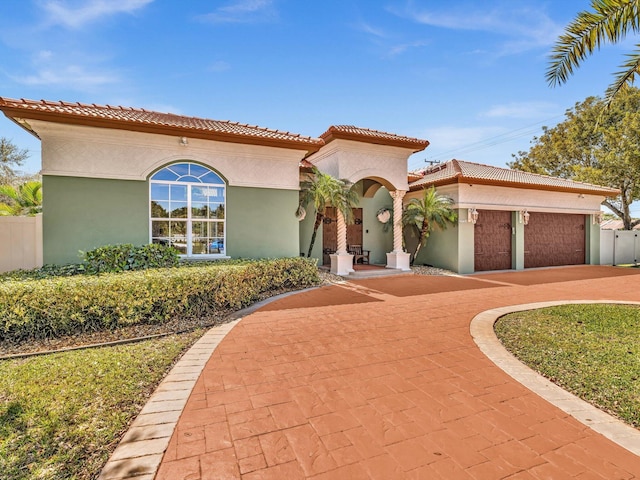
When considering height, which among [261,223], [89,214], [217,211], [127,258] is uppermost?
[217,211]

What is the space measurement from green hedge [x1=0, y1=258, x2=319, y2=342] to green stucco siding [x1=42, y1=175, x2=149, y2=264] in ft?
9.87

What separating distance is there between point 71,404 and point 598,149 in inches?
1360

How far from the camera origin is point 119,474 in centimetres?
268

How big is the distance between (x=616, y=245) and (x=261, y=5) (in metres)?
25.0

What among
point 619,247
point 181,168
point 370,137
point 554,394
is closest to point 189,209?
point 181,168

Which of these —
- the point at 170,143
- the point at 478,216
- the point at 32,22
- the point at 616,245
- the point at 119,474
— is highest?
the point at 32,22

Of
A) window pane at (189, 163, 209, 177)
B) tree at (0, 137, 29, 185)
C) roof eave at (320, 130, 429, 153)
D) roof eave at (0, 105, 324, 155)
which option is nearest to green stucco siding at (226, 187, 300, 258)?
window pane at (189, 163, 209, 177)

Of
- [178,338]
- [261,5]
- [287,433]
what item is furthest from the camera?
[261,5]

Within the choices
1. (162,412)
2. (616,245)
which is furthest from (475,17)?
(616,245)

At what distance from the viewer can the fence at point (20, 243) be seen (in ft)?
30.2

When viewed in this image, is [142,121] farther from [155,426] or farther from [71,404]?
[155,426]

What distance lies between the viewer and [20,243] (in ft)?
30.8

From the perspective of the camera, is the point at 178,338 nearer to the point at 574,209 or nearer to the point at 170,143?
the point at 170,143

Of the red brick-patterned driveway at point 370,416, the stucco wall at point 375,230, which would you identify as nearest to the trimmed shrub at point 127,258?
the red brick-patterned driveway at point 370,416
